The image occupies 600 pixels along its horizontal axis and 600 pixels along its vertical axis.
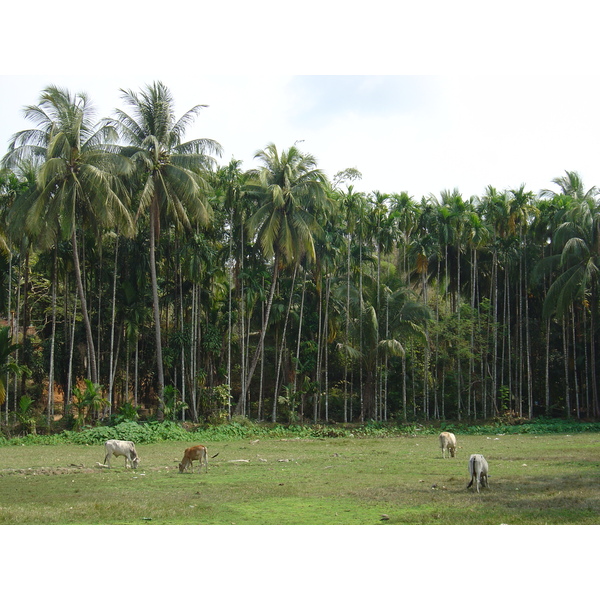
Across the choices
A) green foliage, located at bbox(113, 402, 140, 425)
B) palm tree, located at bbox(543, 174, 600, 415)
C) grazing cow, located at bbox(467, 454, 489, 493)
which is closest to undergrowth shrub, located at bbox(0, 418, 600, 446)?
green foliage, located at bbox(113, 402, 140, 425)

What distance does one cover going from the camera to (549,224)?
120 ft

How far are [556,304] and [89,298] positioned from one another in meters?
23.8

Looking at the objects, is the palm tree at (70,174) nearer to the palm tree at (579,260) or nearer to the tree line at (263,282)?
the tree line at (263,282)

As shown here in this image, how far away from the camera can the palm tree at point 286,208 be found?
31.7m

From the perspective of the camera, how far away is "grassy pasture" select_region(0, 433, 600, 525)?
980cm

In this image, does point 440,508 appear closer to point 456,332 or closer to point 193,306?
point 193,306

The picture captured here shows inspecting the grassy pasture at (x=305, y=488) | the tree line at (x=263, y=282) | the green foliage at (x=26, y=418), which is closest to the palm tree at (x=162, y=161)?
the tree line at (x=263, y=282)

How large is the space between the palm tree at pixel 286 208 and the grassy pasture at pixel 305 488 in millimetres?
12876

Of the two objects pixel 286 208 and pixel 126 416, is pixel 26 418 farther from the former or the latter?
pixel 286 208

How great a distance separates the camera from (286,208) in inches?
1293

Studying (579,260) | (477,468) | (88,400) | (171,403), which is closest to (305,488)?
(477,468)

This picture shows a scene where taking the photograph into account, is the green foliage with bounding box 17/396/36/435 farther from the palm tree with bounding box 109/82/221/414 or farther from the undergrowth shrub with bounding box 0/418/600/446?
the palm tree with bounding box 109/82/221/414

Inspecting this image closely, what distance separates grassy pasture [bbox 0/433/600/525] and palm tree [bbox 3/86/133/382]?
9.48 metres

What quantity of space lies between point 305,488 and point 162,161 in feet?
68.4
